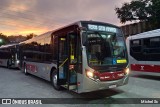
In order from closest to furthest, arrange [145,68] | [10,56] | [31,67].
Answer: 1. [145,68]
2. [31,67]
3. [10,56]

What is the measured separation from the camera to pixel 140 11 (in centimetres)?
2373

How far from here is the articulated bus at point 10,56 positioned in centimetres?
2180

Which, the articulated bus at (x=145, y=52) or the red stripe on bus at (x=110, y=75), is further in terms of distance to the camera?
the articulated bus at (x=145, y=52)

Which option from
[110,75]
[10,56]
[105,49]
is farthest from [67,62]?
[10,56]

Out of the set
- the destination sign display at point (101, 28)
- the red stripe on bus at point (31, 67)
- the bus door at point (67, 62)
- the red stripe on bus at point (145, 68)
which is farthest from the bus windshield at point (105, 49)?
the red stripe on bus at point (31, 67)

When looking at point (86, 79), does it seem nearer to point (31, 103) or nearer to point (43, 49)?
point (31, 103)

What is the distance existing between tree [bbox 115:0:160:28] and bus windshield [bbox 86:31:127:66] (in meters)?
15.3

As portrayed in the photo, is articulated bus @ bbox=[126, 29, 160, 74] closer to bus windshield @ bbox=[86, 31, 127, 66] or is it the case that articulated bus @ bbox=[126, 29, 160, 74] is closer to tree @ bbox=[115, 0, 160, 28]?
bus windshield @ bbox=[86, 31, 127, 66]

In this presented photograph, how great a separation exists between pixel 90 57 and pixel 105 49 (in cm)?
80

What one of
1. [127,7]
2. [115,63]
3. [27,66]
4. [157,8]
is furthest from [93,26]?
[127,7]

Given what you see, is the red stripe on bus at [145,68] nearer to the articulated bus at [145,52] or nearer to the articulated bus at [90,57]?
the articulated bus at [145,52]

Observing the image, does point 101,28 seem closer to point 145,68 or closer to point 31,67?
point 145,68

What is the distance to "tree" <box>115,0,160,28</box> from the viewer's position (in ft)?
71.7

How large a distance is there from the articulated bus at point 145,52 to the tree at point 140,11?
9391 mm
